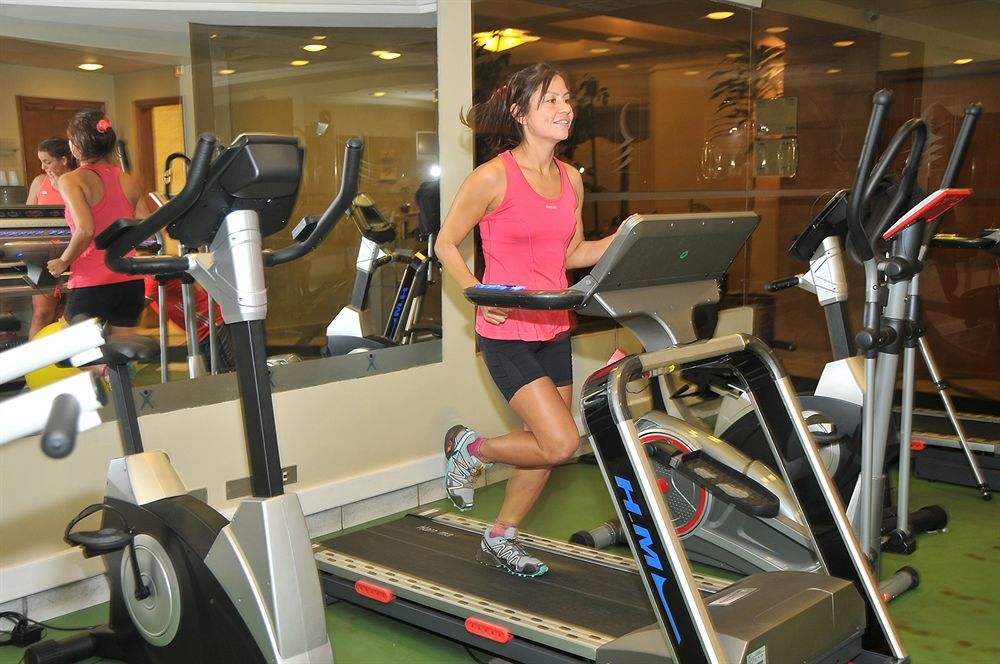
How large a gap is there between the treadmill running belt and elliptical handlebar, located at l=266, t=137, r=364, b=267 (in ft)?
4.33

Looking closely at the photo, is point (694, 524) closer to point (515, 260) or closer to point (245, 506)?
point (515, 260)

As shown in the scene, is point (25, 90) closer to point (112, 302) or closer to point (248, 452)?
point (112, 302)

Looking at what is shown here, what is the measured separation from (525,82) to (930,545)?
2482mm

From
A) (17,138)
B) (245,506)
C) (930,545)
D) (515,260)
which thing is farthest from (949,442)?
(17,138)

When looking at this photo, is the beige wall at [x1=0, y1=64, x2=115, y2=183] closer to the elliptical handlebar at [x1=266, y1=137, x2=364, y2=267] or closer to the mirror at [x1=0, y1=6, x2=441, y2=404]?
the mirror at [x1=0, y1=6, x2=441, y2=404]

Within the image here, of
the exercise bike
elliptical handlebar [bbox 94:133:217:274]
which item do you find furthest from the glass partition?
elliptical handlebar [bbox 94:133:217:274]

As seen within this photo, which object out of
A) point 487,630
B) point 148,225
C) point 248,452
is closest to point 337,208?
point 148,225

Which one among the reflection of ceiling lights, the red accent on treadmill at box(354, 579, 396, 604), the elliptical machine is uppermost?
the reflection of ceiling lights

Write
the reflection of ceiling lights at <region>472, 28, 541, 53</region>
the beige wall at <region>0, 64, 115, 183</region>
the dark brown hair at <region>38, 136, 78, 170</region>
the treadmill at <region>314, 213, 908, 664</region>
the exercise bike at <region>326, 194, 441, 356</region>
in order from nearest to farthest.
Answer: the treadmill at <region>314, 213, 908, 664</region>, the beige wall at <region>0, 64, 115, 183</region>, the dark brown hair at <region>38, 136, 78, 170</region>, the exercise bike at <region>326, 194, 441, 356</region>, the reflection of ceiling lights at <region>472, 28, 541, 53</region>

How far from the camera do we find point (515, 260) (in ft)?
10.8

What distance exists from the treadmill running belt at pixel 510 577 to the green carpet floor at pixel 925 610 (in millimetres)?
203

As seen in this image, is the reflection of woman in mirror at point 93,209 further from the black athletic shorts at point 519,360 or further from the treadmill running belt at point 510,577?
the black athletic shorts at point 519,360

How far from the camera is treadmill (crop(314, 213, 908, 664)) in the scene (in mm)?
2365

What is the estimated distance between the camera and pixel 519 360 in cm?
328
